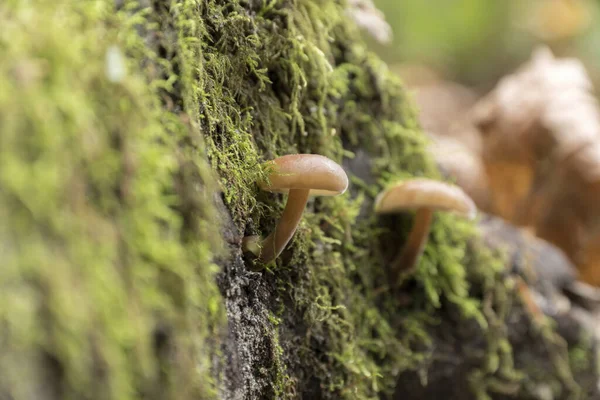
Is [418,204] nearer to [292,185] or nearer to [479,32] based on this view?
[292,185]

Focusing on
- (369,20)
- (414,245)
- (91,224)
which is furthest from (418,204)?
(91,224)

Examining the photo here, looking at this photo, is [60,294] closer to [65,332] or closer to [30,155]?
[65,332]

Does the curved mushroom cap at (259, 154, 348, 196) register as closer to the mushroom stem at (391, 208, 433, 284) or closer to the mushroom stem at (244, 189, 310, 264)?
the mushroom stem at (244, 189, 310, 264)

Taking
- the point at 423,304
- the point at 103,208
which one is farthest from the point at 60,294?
the point at 423,304

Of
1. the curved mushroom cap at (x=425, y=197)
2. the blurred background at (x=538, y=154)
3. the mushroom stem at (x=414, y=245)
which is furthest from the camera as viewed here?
the blurred background at (x=538, y=154)

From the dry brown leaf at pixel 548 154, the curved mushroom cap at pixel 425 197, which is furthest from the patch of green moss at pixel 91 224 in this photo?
the dry brown leaf at pixel 548 154

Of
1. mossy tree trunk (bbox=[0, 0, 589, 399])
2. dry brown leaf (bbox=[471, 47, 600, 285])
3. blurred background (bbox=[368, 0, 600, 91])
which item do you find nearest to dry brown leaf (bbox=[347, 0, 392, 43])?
mossy tree trunk (bbox=[0, 0, 589, 399])

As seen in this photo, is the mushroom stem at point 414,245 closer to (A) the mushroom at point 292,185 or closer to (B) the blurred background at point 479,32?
(A) the mushroom at point 292,185
